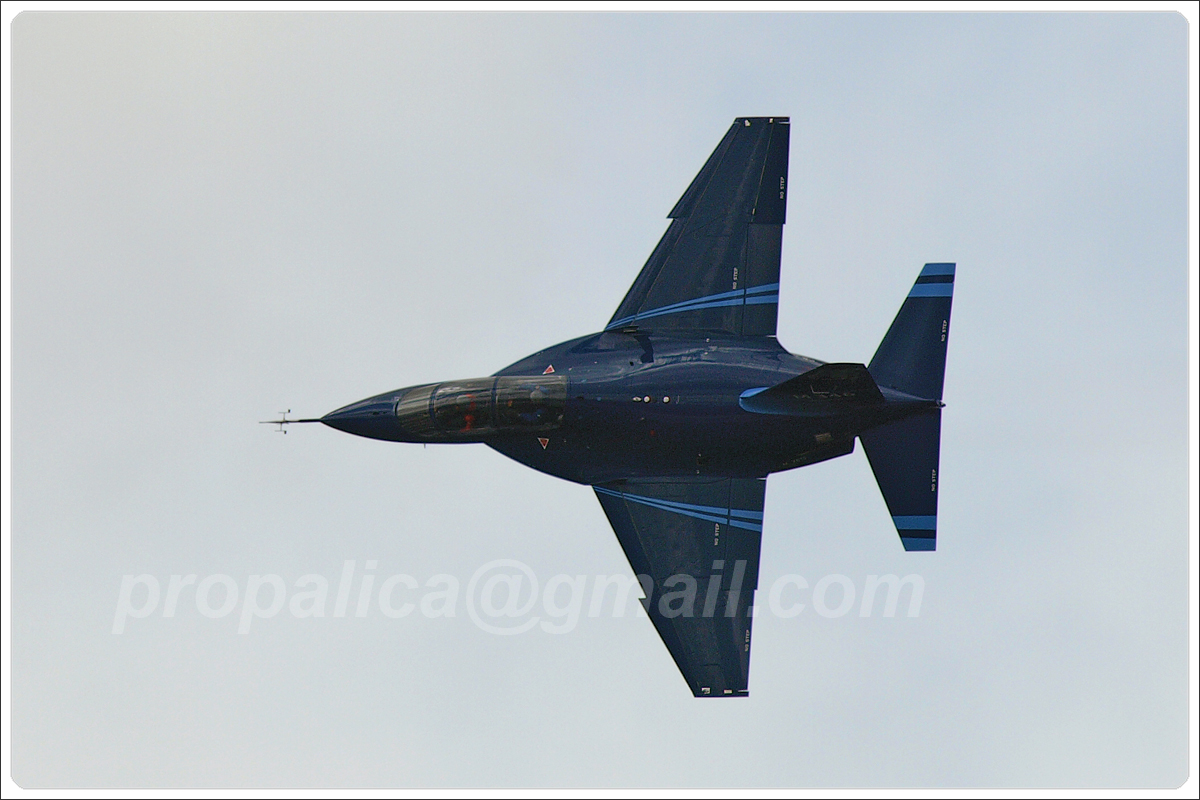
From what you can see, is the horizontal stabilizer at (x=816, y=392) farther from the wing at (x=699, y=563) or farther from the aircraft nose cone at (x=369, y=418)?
the aircraft nose cone at (x=369, y=418)

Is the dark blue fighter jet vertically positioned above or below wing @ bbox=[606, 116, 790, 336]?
below

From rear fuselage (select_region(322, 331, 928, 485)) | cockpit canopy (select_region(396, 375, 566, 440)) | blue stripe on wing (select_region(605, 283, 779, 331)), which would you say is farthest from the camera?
blue stripe on wing (select_region(605, 283, 779, 331))

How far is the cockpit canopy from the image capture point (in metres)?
29.5

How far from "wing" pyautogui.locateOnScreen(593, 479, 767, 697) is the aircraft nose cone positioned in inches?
219

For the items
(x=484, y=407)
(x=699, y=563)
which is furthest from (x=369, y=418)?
(x=699, y=563)

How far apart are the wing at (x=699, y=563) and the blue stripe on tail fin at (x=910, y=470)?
2.92m

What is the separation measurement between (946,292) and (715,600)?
921 centimetres

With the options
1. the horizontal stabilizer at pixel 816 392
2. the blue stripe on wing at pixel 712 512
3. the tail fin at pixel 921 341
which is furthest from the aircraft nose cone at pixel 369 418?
the tail fin at pixel 921 341

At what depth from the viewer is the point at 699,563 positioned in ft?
99.0

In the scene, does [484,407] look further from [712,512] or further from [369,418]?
[712,512]

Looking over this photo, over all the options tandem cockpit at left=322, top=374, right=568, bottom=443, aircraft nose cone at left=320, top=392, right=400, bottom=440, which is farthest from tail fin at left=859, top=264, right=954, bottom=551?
aircraft nose cone at left=320, top=392, right=400, bottom=440

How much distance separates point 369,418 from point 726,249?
979 cm

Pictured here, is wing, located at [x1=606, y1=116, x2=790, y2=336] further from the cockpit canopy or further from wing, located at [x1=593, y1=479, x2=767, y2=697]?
wing, located at [x1=593, y1=479, x2=767, y2=697]

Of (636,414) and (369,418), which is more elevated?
(636,414)
